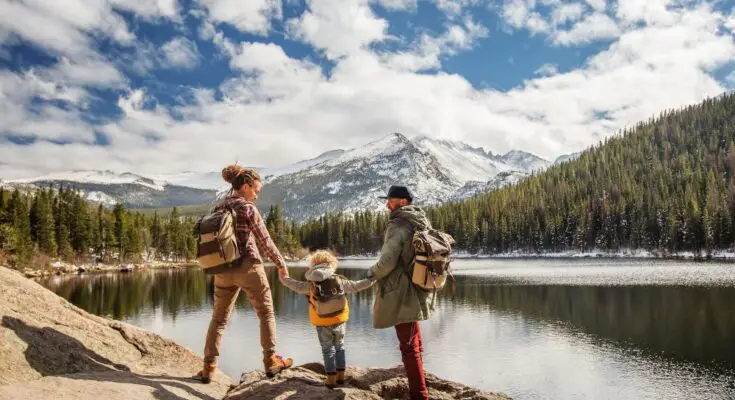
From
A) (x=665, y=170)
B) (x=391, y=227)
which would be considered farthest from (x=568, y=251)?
(x=391, y=227)

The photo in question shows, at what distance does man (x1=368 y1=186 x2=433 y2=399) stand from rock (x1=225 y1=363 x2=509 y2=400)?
816 millimetres

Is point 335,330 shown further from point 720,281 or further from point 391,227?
point 720,281

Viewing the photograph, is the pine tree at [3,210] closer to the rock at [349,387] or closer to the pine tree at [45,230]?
the pine tree at [45,230]

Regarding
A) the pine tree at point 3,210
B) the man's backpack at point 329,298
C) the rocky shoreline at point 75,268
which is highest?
the pine tree at point 3,210

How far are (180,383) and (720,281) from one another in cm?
5847

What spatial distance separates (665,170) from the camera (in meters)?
173

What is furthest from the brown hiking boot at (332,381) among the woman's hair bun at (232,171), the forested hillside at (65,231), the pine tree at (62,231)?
the pine tree at (62,231)

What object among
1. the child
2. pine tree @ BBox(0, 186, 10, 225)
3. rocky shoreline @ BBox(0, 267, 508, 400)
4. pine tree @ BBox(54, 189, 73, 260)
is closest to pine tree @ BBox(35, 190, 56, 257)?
pine tree @ BBox(54, 189, 73, 260)

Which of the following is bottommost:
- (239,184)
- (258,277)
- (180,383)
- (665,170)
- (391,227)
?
(180,383)

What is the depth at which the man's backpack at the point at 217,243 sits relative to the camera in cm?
750

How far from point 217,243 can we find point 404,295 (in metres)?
2.93

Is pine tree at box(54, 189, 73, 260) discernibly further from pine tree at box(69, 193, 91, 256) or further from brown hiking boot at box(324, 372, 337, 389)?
brown hiking boot at box(324, 372, 337, 389)

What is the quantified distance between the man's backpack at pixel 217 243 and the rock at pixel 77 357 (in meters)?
1.95

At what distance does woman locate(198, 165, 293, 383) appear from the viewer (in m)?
7.85
